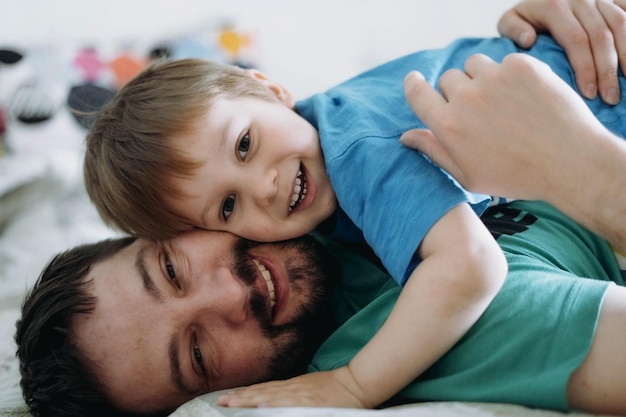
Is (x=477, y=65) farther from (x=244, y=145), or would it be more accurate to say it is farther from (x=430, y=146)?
(x=244, y=145)

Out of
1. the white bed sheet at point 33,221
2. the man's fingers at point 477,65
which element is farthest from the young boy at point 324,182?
the white bed sheet at point 33,221

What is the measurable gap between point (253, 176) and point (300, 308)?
24 cm


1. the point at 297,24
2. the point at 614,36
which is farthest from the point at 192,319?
the point at 297,24

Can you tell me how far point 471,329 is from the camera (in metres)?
0.90

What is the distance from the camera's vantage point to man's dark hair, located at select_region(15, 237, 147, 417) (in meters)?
1.07

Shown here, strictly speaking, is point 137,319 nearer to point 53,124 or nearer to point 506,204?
point 506,204

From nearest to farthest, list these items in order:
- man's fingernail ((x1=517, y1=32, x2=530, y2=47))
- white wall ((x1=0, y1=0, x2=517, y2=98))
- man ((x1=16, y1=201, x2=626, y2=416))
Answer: man ((x1=16, y1=201, x2=626, y2=416)) < man's fingernail ((x1=517, y1=32, x2=530, y2=47)) < white wall ((x1=0, y1=0, x2=517, y2=98))

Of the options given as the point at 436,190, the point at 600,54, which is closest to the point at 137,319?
the point at 436,190

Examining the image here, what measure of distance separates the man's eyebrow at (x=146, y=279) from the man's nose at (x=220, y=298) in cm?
5

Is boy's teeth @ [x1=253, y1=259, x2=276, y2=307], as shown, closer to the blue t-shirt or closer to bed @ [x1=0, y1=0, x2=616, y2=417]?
the blue t-shirt

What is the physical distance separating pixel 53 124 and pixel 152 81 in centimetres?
95

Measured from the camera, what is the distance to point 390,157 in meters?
0.98

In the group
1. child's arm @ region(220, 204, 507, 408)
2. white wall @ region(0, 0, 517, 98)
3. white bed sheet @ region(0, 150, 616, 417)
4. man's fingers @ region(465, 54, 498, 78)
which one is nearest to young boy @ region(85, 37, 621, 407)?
child's arm @ region(220, 204, 507, 408)

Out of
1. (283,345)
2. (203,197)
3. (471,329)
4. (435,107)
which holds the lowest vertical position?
(283,345)
